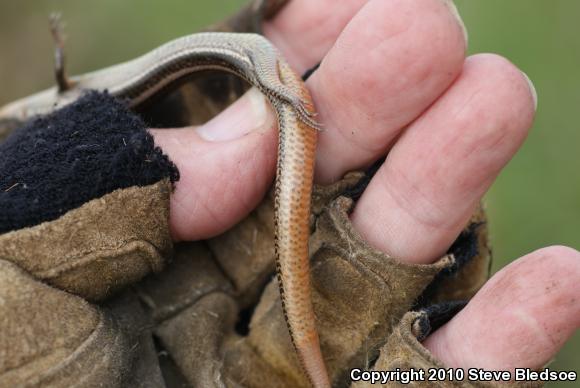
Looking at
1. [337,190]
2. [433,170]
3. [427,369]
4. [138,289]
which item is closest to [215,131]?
[337,190]

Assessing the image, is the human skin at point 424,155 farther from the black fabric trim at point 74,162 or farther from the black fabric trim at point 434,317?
the black fabric trim at point 74,162

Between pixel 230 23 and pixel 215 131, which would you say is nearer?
pixel 215 131

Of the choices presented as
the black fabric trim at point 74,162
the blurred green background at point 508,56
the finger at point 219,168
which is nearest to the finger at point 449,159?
the finger at point 219,168

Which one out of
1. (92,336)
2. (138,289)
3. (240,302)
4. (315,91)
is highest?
(315,91)

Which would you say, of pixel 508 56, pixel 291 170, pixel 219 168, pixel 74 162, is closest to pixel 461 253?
pixel 291 170

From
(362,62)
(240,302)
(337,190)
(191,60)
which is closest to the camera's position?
(362,62)

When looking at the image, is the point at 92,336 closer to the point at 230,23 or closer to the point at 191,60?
the point at 191,60

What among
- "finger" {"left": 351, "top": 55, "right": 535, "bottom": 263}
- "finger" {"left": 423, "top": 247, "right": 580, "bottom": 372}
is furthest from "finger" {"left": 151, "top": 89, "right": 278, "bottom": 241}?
"finger" {"left": 423, "top": 247, "right": 580, "bottom": 372}

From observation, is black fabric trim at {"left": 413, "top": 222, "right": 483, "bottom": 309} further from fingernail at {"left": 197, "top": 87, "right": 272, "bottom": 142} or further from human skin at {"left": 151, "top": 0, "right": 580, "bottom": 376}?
fingernail at {"left": 197, "top": 87, "right": 272, "bottom": 142}
